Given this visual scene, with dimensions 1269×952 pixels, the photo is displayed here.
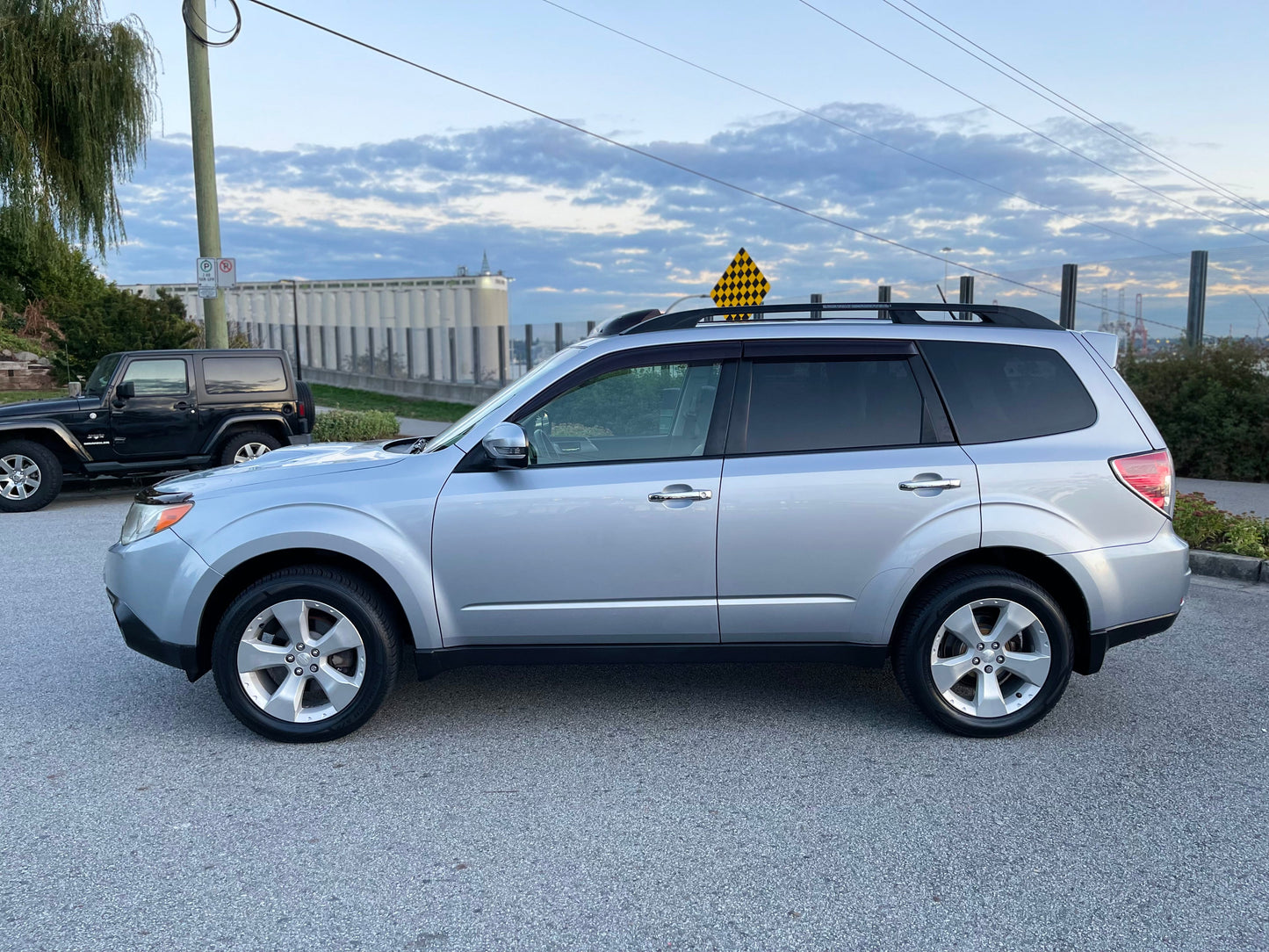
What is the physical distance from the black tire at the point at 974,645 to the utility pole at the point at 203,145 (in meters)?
11.9

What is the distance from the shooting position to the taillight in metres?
4.37

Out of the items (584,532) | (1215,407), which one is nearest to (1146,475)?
(584,532)

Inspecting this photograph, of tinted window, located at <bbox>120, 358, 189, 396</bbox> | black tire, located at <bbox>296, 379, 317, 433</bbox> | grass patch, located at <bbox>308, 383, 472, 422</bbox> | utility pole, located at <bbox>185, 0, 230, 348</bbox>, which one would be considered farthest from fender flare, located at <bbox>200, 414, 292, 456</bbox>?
grass patch, located at <bbox>308, 383, 472, 422</bbox>

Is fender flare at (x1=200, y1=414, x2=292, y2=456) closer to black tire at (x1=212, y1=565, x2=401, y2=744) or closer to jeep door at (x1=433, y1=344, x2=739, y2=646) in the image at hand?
black tire at (x1=212, y1=565, x2=401, y2=744)

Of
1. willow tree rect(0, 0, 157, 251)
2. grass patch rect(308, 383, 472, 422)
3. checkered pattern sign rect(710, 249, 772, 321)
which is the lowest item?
grass patch rect(308, 383, 472, 422)

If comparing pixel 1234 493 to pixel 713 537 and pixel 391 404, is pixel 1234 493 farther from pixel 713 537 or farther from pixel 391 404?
pixel 391 404

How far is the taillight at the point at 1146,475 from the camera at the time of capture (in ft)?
14.3

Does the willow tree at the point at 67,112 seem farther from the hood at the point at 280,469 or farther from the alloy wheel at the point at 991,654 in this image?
the alloy wheel at the point at 991,654

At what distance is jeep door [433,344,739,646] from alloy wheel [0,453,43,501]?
8.79 m

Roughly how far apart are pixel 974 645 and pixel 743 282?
1562 centimetres

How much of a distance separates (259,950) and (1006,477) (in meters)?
3.35

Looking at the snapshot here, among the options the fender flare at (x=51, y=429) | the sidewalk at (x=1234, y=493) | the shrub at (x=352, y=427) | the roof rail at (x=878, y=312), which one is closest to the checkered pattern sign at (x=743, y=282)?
the shrub at (x=352, y=427)

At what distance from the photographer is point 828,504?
4.27 meters

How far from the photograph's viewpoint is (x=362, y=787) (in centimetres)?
395
